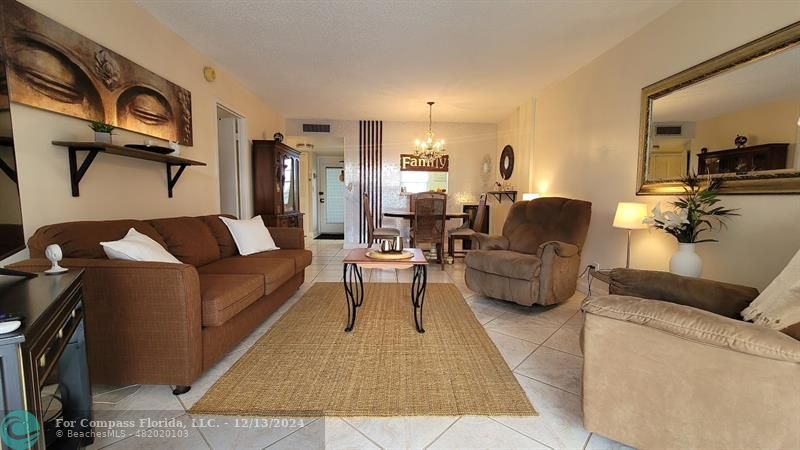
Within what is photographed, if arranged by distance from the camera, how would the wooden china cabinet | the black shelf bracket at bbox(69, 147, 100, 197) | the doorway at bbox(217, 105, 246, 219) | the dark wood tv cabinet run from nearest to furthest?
the dark wood tv cabinet, the black shelf bracket at bbox(69, 147, 100, 197), the doorway at bbox(217, 105, 246, 219), the wooden china cabinet

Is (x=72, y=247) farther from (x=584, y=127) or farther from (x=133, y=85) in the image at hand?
(x=584, y=127)

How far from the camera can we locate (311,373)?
1773 millimetres

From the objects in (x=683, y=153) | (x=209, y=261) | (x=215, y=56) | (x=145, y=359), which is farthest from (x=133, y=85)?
(x=683, y=153)

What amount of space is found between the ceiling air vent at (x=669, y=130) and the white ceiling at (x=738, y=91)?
0.16ft

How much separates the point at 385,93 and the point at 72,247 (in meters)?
3.67

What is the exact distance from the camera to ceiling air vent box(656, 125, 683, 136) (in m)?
2.31

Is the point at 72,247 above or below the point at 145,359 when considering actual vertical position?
above

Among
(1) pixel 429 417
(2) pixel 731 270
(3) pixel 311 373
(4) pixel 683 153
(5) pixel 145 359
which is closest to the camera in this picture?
(1) pixel 429 417

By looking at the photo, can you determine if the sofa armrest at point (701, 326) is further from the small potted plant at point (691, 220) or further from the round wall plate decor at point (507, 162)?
the round wall plate decor at point (507, 162)

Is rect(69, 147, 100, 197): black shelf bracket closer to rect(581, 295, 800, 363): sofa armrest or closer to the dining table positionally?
rect(581, 295, 800, 363): sofa armrest

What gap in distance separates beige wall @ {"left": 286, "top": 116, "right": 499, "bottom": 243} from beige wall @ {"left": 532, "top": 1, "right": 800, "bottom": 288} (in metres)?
1.83

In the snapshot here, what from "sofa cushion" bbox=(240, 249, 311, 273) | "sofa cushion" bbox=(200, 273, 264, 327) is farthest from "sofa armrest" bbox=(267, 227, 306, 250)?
"sofa cushion" bbox=(200, 273, 264, 327)

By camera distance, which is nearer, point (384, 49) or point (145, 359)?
point (145, 359)

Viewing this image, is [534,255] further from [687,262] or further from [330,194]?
[330,194]
